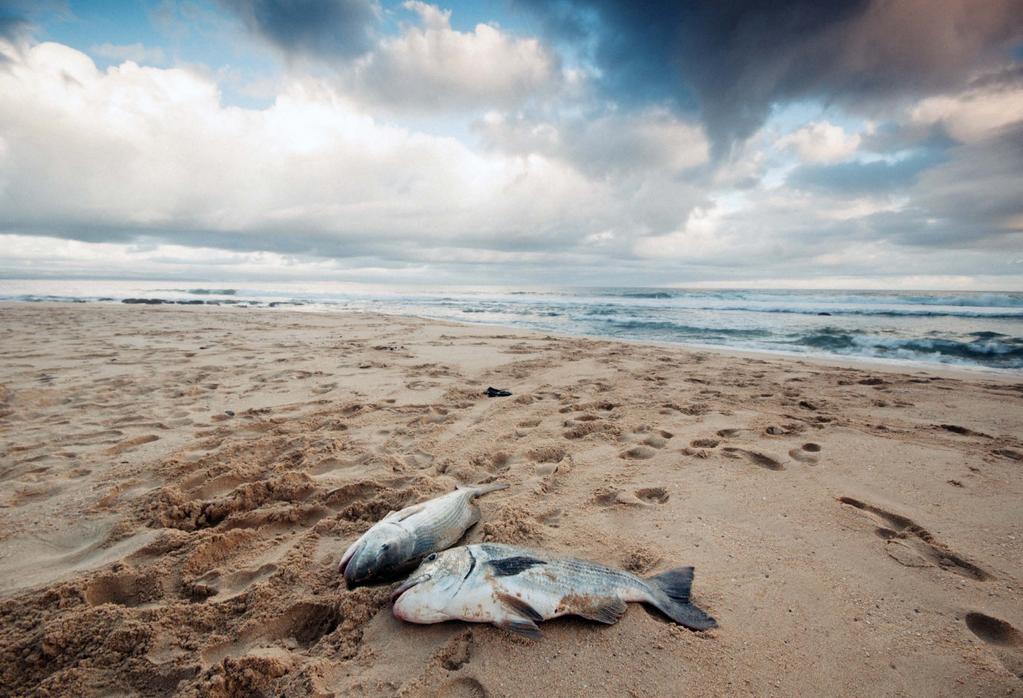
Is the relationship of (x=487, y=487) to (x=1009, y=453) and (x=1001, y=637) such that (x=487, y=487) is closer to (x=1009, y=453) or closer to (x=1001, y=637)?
(x=1001, y=637)

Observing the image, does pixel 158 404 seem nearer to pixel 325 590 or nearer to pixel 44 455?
pixel 44 455

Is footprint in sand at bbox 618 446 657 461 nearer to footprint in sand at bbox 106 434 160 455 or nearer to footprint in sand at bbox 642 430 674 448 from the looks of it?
footprint in sand at bbox 642 430 674 448

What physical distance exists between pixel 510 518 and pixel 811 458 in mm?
3141

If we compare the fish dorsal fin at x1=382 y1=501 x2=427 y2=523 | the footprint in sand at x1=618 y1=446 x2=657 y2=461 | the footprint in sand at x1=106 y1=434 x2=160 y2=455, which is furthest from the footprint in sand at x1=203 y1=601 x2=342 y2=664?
the footprint in sand at x1=106 y1=434 x2=160 y2=455

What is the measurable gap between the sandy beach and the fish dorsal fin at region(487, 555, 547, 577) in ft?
0.91

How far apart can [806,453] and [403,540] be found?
4017 millimetres

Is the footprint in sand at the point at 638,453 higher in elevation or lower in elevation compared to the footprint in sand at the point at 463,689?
higher

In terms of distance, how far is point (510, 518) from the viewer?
3.16 meters

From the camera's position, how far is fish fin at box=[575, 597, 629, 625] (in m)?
2.23

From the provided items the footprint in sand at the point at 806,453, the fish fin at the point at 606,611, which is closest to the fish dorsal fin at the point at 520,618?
the fish fin at the point at 606,611

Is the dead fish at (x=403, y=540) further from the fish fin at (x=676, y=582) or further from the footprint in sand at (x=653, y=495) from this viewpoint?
the footprint in sand at (x=653, y=495)

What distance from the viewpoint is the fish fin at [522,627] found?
210 cm

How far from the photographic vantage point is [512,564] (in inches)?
91.5

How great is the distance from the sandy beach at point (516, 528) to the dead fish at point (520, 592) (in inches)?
3.6
